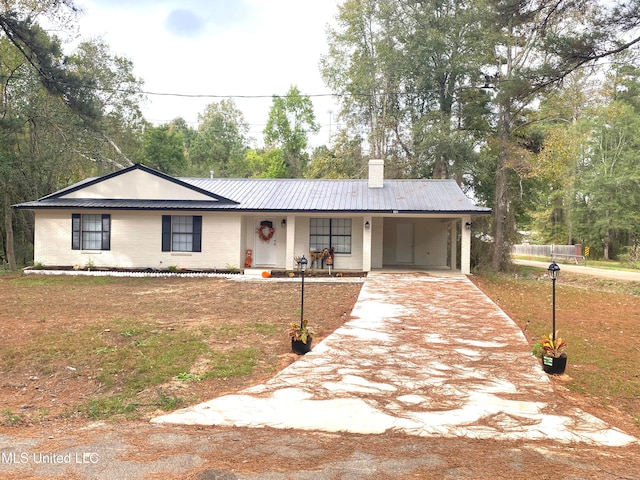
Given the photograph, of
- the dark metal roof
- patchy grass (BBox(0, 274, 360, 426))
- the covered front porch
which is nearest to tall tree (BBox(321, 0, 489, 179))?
the dark metal roof

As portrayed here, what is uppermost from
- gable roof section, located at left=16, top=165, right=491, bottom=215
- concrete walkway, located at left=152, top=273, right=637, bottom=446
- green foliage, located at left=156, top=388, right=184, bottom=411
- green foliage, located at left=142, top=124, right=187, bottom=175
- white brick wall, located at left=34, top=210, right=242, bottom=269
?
green foliage, located at left=142, top=124, right=187, bottom=175

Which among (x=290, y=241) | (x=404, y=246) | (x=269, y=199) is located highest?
(x=269, y=199)

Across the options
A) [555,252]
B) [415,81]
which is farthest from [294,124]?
[555,252]

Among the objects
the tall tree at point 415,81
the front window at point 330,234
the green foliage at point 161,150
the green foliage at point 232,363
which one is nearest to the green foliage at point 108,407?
the green foliage at point 232,363

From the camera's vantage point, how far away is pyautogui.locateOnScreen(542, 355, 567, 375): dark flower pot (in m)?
5.54

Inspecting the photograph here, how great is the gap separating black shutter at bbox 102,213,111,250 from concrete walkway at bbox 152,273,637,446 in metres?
12.3

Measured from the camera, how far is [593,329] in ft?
27.7

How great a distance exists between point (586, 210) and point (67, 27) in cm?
3505

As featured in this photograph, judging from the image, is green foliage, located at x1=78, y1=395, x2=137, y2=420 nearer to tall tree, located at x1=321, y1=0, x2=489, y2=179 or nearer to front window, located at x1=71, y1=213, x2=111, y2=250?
front window, located at x1=71, y1=213, x2=111, y2=250

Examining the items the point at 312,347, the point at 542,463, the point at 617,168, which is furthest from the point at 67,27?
the point at 617,168

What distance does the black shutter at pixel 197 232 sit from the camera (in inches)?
651

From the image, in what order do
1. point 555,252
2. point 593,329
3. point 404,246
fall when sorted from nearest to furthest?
point 593,329 → point 404,246 → point 555,252

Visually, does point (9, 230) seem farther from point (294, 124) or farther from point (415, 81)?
point (294, 124)

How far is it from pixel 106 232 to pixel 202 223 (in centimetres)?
361
